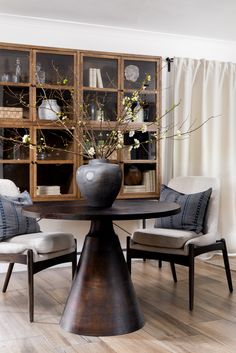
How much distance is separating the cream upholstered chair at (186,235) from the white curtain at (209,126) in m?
1.01

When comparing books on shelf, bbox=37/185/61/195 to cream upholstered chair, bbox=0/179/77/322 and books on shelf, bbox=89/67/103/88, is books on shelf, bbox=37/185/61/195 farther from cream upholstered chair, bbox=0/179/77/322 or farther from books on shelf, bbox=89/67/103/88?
books on shelf, bbox=89/67/103/88

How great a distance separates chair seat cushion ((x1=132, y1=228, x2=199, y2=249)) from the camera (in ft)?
11.1

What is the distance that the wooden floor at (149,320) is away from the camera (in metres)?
2.60

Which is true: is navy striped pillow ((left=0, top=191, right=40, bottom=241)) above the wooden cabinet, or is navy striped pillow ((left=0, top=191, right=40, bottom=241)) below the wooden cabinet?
below

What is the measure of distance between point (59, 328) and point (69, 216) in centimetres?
78

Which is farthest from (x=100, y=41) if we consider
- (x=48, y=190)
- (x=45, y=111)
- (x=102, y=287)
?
(x=102, y=287)

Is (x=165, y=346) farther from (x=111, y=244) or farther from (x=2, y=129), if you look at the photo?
(x=2, y=129)

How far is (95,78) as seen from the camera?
4520 mm

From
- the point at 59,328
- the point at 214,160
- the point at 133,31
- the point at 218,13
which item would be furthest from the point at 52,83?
the point at 59,328

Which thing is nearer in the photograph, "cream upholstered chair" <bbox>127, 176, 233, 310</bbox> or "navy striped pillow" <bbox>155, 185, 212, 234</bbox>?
"cream upholstered chair" <bbox>127, 176, 233, 310</bbox>

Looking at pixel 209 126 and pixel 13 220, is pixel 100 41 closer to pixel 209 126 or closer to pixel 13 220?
pixel 209 126

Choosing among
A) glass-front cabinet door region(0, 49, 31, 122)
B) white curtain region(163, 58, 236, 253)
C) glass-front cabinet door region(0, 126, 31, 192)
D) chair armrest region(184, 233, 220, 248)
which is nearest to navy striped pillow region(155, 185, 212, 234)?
chair armrest region(184, 233, 220, 248)

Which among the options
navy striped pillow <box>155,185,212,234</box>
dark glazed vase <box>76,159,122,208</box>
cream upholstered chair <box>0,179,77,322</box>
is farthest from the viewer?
navy striped pillow <box>155,185,212,234</box>

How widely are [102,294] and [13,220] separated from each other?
0.99 metres
